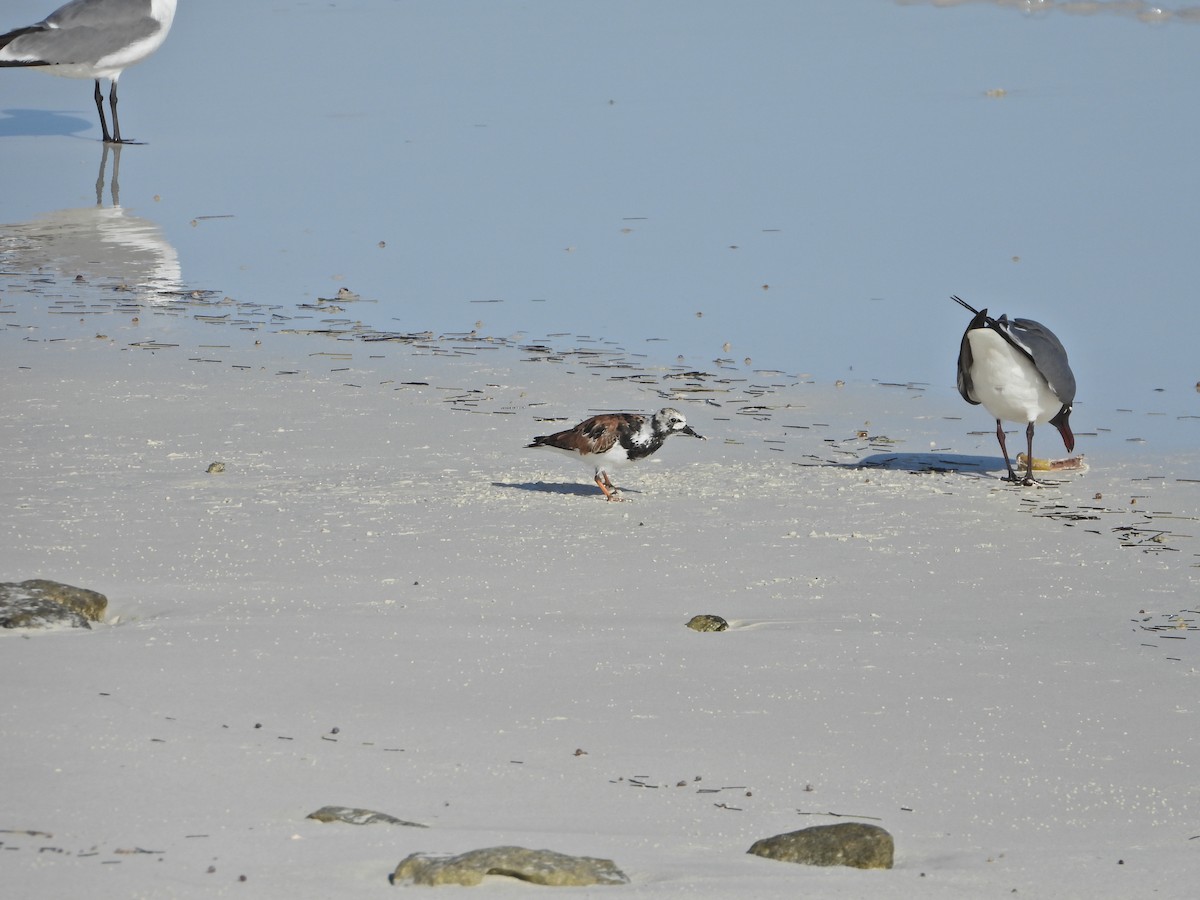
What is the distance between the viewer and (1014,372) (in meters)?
9.95

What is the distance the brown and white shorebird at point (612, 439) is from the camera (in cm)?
909

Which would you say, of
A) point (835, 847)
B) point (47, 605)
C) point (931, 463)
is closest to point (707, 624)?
point (835, 847)

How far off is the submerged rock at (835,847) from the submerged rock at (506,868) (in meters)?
0.53

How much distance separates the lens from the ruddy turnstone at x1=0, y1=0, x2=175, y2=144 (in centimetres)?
2061

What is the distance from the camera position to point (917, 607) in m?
7.52

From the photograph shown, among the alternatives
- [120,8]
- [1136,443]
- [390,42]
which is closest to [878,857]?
[1136,443]

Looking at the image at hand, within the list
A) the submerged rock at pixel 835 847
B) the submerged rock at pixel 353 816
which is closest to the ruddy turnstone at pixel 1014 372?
the submerged rock at pixel 835 847

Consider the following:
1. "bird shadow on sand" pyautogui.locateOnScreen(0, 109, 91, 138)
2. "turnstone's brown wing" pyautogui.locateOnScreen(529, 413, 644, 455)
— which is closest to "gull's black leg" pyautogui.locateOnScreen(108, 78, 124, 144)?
"bird shadow on sand" pyautogui.locateOnScreen(0, 109, 91, 138)

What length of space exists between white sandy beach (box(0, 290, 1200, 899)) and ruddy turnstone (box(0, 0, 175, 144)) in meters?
9.88

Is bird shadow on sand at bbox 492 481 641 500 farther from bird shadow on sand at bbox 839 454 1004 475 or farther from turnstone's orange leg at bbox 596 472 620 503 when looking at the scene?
bird shadow on sand at bbox 839 454 1004 475

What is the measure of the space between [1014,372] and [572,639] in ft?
13.2

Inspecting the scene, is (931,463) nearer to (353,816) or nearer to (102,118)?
(353,816)

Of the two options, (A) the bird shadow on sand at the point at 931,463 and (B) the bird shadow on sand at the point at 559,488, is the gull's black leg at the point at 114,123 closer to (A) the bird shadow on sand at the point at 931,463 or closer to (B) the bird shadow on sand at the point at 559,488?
(B) the bird shadow on sand at the point at 559,488

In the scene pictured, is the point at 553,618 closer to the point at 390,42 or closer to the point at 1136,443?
the point at 1136,443
